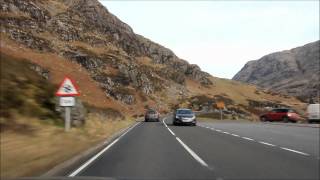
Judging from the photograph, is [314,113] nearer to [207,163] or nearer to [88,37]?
[207,163]

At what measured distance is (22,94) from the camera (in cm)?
2442

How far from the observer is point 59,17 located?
137250 millimetres

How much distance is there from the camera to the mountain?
103 metres

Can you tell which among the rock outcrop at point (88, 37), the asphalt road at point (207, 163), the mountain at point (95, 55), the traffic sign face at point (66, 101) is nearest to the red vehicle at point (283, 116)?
the mountain at point (95, 55)

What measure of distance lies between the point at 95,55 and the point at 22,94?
100m

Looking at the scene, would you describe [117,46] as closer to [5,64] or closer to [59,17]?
[59,17]

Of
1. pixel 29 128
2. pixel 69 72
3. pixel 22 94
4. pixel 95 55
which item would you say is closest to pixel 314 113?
pixel 22 94

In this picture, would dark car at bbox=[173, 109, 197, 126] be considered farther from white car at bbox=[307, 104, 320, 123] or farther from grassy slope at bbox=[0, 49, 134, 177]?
white car at bbox=[307, 104, 320, 123]

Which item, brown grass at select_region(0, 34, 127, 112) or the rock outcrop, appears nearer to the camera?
brown grass at select_region(0, 34, 127, 112)

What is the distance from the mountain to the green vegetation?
48410 millimetres

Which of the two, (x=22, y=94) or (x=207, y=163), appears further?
(x=22, y=94)

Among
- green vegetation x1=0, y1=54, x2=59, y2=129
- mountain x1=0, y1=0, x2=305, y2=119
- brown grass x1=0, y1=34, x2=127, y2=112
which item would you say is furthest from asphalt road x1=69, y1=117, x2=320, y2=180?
brown grass x1=0, y1=34, x2=127, y2=112

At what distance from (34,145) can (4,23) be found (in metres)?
98.9

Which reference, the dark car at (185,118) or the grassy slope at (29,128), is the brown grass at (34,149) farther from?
the dark car at (185,118)
